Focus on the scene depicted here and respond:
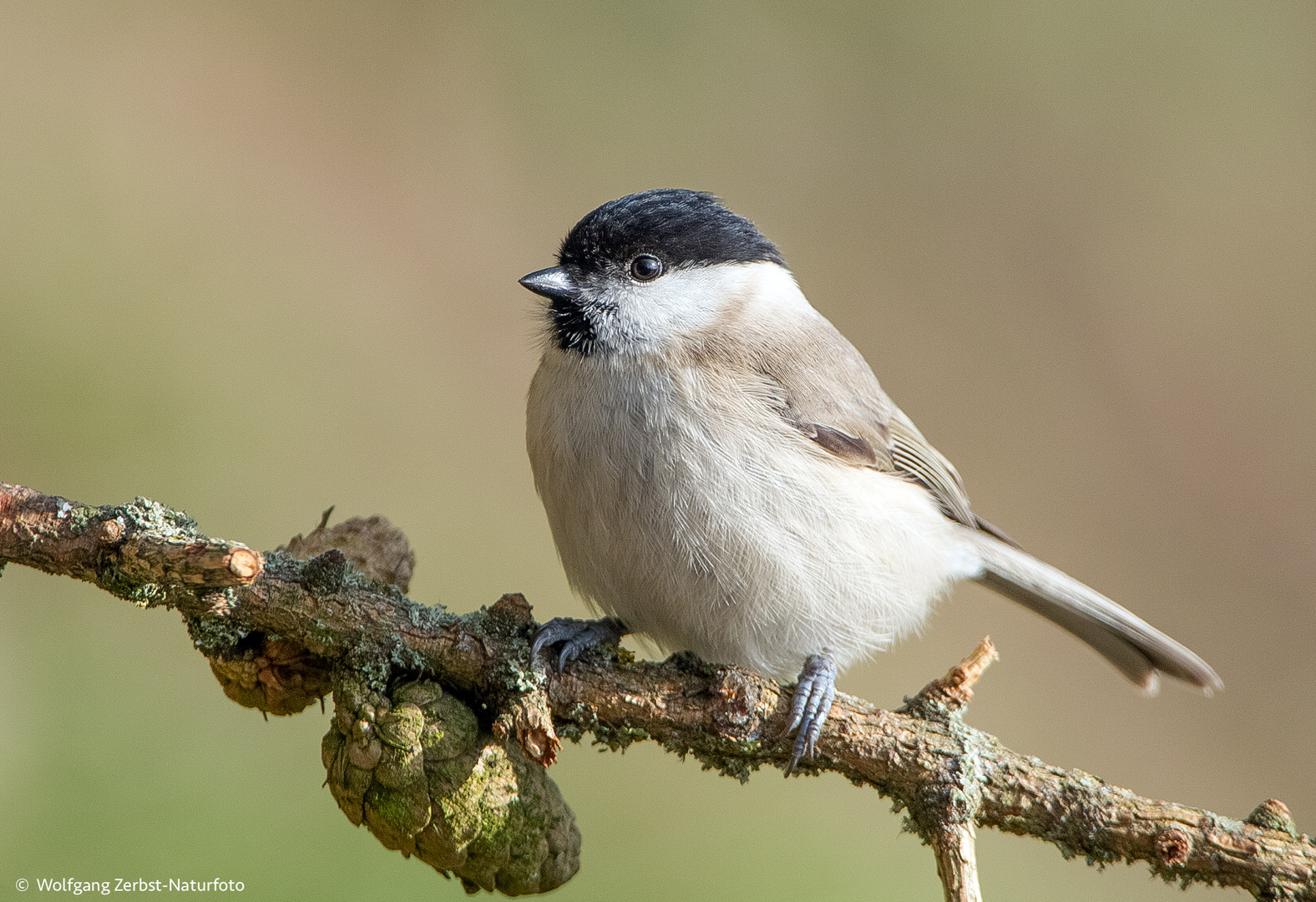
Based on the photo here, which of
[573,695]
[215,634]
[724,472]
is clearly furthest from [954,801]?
[215,634]

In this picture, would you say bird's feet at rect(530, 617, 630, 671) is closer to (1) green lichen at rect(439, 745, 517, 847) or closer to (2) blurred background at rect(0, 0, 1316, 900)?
(1) green lichen at rect(439, 745, 517, 847)

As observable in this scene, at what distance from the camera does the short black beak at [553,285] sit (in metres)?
2.09

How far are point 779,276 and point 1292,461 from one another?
2770mm

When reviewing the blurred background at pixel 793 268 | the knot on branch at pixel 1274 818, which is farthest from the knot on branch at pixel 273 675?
the blurred background at pixel 793 268

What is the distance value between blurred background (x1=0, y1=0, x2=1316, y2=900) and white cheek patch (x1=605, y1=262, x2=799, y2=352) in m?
1.49

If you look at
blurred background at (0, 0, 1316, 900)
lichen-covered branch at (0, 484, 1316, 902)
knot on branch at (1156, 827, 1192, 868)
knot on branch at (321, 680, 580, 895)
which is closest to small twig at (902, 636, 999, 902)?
lichen-covered branch at (0, 484, 1316, 902)

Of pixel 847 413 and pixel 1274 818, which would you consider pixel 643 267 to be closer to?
pixel 847 413

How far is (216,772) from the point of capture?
2701 mm

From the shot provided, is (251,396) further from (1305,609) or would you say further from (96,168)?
(1305,609)

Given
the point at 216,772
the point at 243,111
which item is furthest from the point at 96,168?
the point at 216,772

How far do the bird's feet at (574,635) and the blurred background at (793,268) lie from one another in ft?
3.51

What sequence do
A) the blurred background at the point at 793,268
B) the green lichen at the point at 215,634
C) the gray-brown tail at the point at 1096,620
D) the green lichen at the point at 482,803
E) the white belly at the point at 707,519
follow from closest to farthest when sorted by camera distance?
1. the green lichen at the point at 482,803
2. the green lichen at the point at 215,634
3. the white belly at the point at 707,519
4. the gray-brown tail at the point at 1096,620
5. the blurred background at the point at 793,268

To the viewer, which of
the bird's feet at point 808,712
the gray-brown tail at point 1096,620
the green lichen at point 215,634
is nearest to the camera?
the green lichen at point 215,634

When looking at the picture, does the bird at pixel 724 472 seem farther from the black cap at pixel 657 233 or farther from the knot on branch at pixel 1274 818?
the knot on branch at pixel 1274 818
